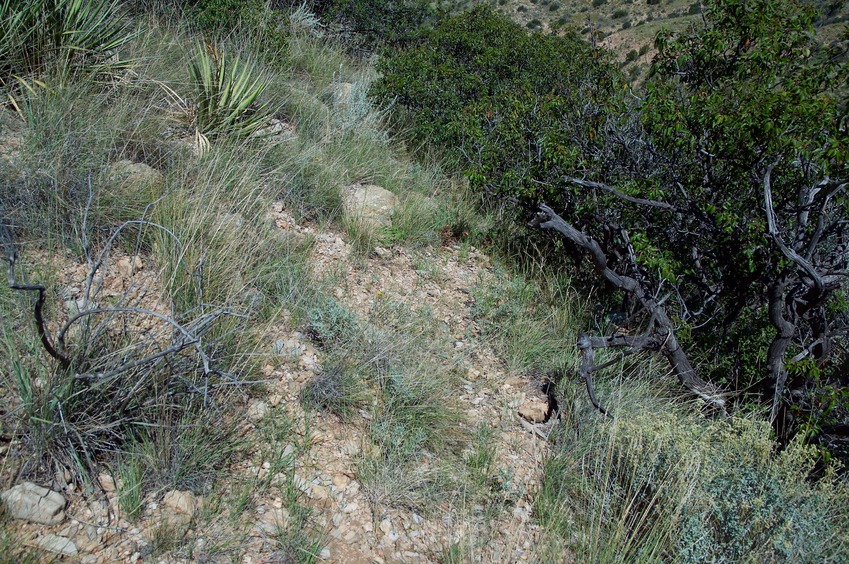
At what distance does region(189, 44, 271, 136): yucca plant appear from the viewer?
5172 mm

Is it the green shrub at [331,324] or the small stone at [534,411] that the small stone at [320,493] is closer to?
the green shrub at [331,324]

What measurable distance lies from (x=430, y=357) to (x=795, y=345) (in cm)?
232

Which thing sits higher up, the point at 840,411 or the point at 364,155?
the point at 840,411

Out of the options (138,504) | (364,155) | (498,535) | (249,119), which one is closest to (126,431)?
(138,504)

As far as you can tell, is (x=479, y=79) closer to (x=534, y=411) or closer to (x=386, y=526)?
(x=534, y=411)

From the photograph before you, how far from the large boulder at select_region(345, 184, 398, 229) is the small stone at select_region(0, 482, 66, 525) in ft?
10.0

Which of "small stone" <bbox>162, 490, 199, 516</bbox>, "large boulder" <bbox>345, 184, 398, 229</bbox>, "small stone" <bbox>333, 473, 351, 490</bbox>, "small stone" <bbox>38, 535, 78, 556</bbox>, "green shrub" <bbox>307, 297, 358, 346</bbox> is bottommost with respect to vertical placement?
"small stone" <bbox>38, 535, 78, 556</bbox>

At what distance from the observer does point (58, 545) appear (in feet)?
7.57

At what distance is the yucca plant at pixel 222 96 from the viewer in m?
5.17

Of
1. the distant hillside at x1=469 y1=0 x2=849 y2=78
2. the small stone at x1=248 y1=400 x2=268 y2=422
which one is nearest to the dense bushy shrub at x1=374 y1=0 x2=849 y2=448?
the small stone at x1=248 y1=400 x2=268 y2=422

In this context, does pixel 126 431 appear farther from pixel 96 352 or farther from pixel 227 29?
pixel 227 29

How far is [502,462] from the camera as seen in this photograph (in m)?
3.34

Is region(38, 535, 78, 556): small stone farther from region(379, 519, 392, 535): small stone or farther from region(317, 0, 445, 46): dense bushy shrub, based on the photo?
region(317, 0, 445, 46): dense bushy shrub

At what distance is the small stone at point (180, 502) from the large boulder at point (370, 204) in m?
2.80
